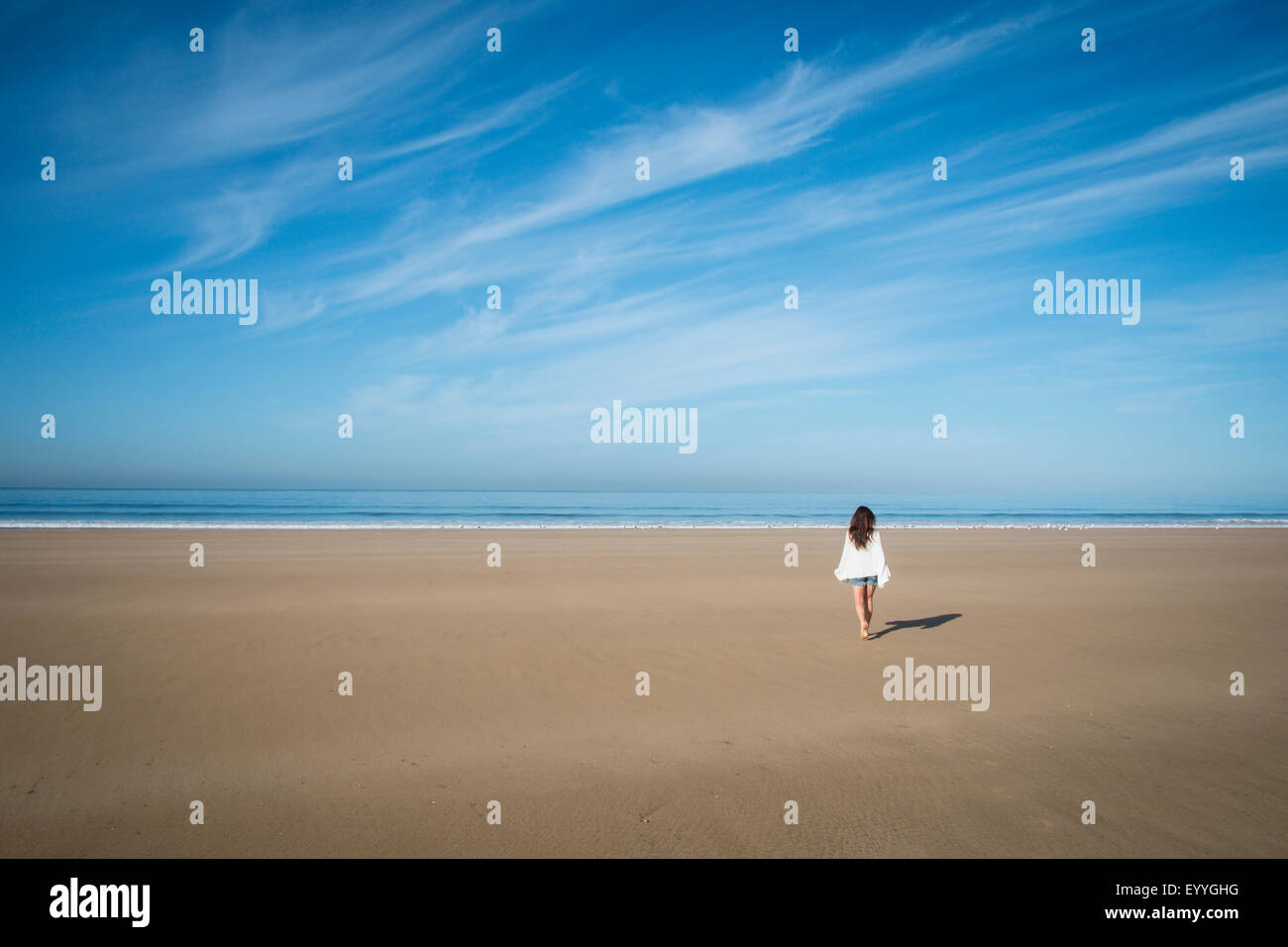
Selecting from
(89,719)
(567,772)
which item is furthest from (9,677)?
(567,772)

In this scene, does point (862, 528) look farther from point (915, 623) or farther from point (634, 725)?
point (634, 725)

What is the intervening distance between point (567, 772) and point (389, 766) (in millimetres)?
1530

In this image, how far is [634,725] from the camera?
255 inches

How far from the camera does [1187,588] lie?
1488cm

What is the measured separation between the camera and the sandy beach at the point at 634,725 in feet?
14.8

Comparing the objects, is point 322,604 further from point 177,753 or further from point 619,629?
point 177,753

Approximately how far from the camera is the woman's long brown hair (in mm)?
10039

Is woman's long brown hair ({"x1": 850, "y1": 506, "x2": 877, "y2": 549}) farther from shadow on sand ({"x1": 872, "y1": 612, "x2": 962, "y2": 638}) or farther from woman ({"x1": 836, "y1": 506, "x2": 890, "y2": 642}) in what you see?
shadow on sand ({"x1": 872, "y1": 612, "x2": 962, "y2": 638})

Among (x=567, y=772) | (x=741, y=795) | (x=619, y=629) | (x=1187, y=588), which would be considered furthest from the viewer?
(x=1187, y=588)

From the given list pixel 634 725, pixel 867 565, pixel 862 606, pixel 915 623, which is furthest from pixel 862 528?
pixel 634 725

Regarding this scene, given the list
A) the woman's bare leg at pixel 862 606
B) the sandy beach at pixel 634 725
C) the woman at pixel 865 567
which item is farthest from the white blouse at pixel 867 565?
the sandy beach at pixel 634 725

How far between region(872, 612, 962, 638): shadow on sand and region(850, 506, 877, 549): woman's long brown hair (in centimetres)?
156

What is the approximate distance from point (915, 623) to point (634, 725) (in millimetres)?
6749
